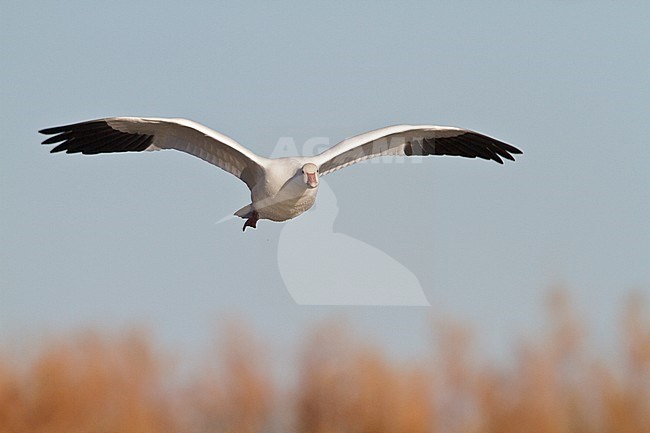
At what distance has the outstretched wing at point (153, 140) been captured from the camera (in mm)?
9562

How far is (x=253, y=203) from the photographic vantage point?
31.3 feet

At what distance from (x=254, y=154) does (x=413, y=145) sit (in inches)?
75.7

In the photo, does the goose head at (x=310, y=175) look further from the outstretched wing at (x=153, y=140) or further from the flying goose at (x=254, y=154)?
the outstretched wing at (x=153, y=140)

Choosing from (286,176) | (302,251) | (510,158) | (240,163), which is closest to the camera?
(286,176)

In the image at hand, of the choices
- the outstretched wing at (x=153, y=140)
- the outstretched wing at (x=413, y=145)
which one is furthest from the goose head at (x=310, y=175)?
the outstretched wing at (x=153, y=140)

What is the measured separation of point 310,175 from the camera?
8.91 metres

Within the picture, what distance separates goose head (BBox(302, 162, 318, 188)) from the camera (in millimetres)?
8891

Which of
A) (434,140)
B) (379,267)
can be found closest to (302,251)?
(379,267)

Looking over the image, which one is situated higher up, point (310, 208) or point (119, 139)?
point (119, 139)

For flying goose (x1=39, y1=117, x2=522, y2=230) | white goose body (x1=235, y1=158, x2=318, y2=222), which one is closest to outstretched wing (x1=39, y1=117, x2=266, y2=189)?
flying goose (x1=39, y1=117, x2=522, y2=230)

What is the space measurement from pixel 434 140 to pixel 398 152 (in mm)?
460

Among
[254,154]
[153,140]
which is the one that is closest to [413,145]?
[254,154]

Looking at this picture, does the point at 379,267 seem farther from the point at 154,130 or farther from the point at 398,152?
the point at 154,130

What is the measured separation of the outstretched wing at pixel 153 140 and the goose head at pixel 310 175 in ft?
2.17
